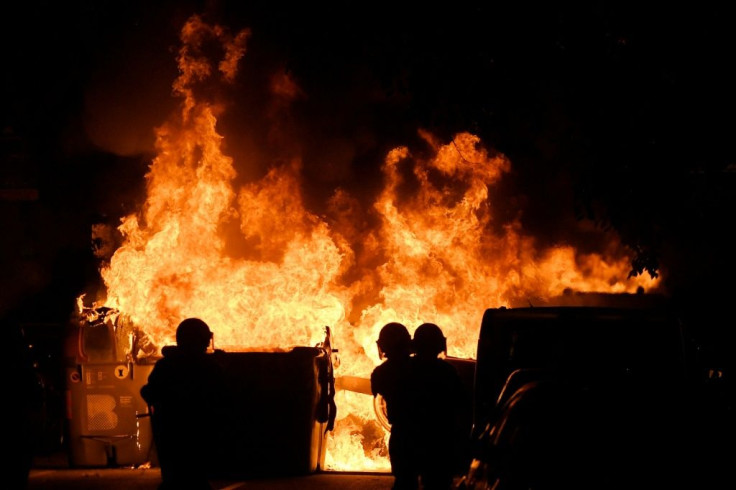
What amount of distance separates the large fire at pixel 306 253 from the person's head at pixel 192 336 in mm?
4464

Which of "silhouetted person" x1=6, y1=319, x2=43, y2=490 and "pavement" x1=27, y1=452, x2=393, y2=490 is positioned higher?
"silhouetted person" x1=6, y1=319, x2=43, y2=490

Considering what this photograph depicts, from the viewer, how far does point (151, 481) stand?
9.87 m

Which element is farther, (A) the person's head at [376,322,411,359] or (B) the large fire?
(B) the large fire

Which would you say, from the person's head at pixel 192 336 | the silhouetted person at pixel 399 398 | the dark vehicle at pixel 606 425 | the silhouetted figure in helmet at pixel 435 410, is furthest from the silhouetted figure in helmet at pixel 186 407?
the dark vehicle at pixel 606 425

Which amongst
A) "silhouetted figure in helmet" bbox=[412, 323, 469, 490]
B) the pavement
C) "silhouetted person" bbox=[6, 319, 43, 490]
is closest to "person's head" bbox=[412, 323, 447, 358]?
"silhouetted figure in helmet" bbox=[412, 323, 469, 490]

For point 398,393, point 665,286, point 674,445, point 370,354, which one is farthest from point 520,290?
point 674,445

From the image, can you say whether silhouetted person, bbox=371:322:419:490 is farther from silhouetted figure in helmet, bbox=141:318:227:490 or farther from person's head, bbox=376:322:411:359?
silhouetted figure in helmet, bbox=141:318:227:490

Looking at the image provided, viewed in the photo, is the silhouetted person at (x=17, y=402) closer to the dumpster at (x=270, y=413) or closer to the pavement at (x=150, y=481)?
the pavement at (x=150, y=481)

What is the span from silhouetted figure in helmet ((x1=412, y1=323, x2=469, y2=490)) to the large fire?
4.70 meters

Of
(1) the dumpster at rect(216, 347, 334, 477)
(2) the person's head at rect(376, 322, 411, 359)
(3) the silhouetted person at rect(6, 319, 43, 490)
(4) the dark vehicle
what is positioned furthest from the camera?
(1) the dumpster at rect(216, 347, 334, 477)

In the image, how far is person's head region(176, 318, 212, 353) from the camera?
6383mm

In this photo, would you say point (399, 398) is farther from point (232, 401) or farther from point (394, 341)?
point (232, 401)

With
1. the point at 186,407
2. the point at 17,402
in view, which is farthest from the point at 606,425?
the point at 17,402

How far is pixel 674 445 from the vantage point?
4.47m
